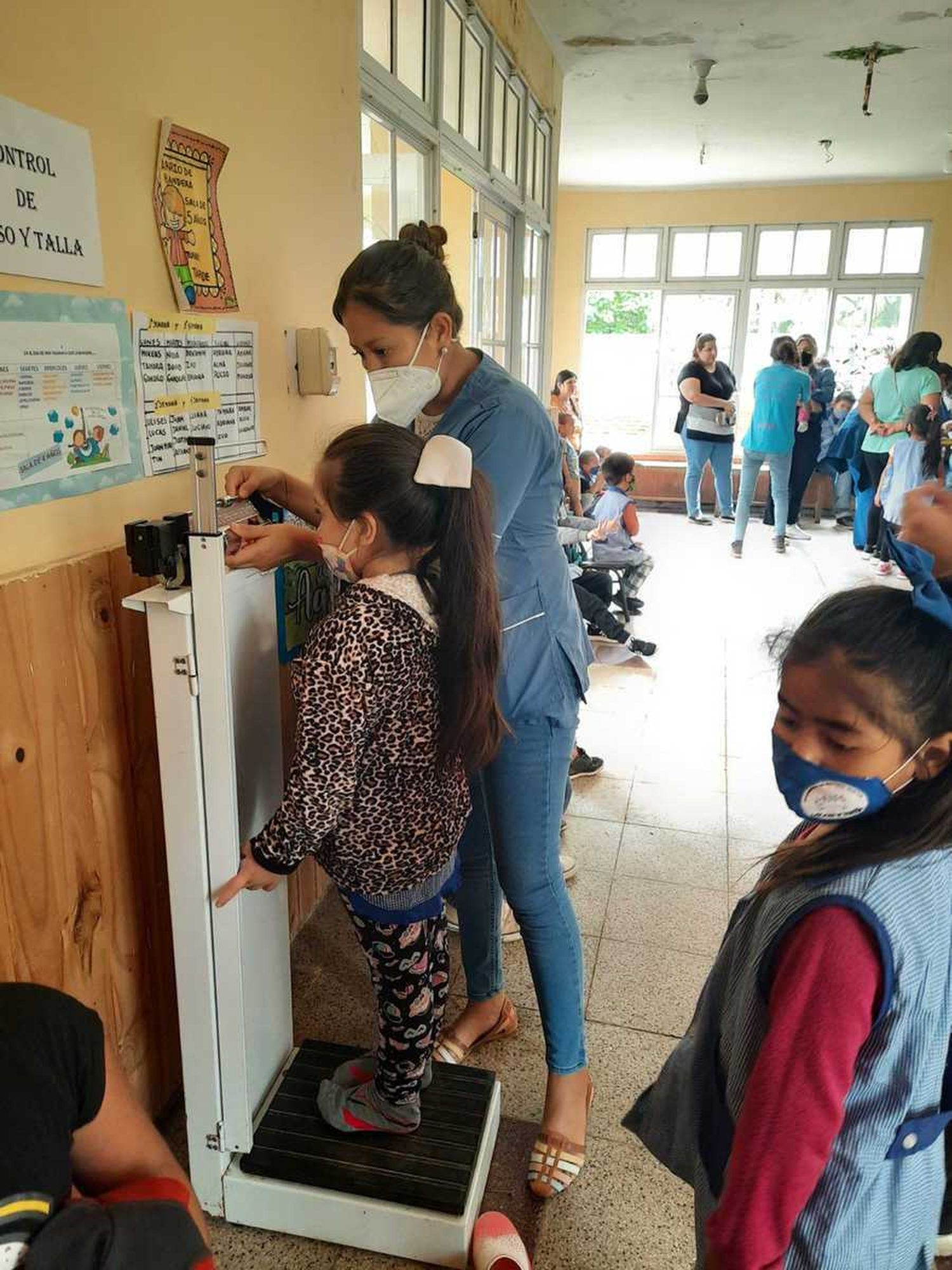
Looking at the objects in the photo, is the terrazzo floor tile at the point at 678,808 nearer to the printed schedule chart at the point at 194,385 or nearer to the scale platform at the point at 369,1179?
the scale platform at the point at 369,1179

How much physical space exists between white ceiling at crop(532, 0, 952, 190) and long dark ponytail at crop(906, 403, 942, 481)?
1.85m

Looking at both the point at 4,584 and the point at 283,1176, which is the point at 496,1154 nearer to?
the point at 283,1176

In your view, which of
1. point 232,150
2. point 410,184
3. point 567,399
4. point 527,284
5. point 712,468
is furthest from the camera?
point 712,468

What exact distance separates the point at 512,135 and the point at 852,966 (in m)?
4.19

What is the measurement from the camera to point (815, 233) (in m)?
8.46

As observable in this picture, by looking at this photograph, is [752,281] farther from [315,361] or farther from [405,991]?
[405,991]

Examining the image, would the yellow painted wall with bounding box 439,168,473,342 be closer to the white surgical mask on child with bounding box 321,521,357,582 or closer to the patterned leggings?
the white surgical mask on child with bounding box 321,521,357,582

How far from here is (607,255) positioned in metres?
8.98

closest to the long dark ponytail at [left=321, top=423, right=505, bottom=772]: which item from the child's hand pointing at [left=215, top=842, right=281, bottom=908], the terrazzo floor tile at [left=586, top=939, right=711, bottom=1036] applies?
the child's hand pointing at [left=215, top=842, right=281, bottom=908]

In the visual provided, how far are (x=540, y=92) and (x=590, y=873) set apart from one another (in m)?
3.94

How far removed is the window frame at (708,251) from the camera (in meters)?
8.62

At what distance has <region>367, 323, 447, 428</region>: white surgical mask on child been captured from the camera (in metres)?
1.43

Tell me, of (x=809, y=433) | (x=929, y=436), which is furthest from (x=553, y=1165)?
(x=809, y=433)

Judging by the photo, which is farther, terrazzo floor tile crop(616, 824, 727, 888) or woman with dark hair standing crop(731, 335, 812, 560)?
woman with dark hair standing crop(731, 335, 812, 560)
